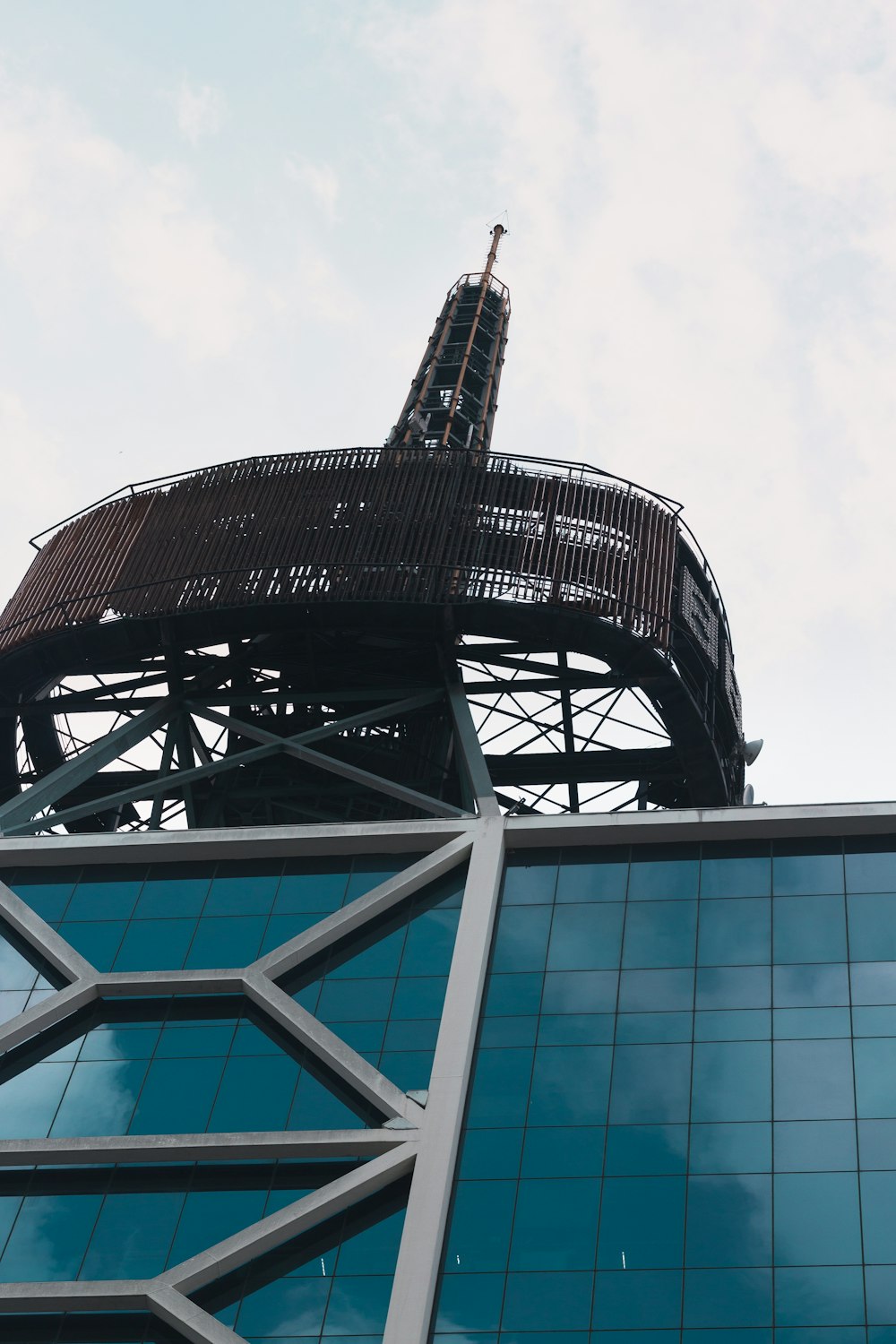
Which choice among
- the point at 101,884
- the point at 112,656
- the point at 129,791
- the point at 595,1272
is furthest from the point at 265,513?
the point at 595,1272

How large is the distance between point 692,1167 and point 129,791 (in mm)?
20794

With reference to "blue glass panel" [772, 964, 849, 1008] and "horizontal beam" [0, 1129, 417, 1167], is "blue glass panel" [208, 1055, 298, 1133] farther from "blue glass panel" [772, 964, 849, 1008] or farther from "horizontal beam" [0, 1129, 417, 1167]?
"blue glass panel" [772, 964, 849, 1008]

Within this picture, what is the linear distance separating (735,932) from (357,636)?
17289mm

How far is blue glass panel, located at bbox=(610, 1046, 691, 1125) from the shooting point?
35469 millimetres

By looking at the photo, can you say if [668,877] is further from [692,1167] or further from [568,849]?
[692,1167]

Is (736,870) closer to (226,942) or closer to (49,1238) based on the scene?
(226,942)

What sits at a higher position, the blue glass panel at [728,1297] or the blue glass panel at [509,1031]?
the blue glass panel at [509,1031]

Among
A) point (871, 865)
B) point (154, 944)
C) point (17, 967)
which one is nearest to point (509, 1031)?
point (154, 944)

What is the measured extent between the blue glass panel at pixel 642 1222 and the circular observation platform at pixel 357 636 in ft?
47.7

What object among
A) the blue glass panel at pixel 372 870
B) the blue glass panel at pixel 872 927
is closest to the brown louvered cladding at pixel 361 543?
the blue glass panel at pixel 372 870

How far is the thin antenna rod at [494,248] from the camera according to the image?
77325 mm

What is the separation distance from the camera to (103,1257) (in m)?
34.4

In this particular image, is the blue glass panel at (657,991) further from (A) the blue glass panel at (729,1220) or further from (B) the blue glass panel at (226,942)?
(B) the blue glass panel at (226,942)

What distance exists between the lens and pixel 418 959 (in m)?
39.8
